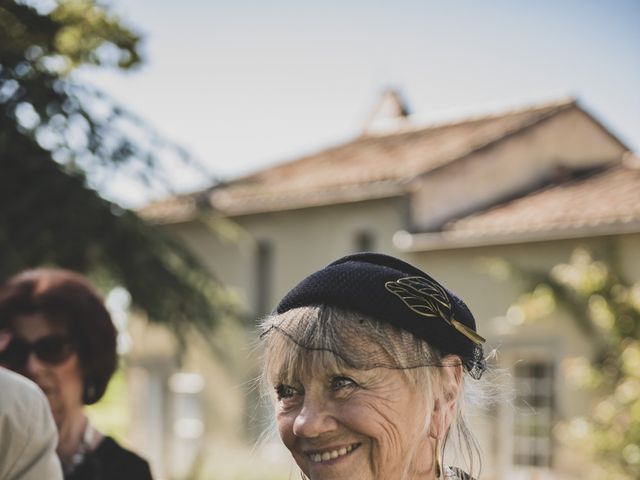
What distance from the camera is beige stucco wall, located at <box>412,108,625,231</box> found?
608 inches

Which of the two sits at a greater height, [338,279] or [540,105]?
[540,105]

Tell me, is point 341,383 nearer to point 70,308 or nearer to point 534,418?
point 70,308

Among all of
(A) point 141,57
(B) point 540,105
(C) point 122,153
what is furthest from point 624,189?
(A) point 141,57

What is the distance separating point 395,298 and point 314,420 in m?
0.29

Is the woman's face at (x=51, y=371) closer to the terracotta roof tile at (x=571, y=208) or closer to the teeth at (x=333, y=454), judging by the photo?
the teeth at (x=333, y=454)

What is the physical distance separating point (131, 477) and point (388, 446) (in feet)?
4.54

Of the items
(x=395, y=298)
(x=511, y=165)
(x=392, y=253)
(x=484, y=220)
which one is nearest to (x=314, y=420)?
(x=395, y=298)

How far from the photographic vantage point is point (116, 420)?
25.1 m

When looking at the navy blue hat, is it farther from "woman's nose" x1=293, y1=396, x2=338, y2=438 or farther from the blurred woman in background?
the blurred woman in background

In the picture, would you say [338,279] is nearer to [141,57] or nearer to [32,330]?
[32,330]

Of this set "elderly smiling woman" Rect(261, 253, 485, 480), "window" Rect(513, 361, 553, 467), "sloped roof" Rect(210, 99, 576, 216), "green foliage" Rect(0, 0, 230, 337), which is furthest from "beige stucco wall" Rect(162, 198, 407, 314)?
"elderly smiling woman" Rect(261, 253, 485, 480)

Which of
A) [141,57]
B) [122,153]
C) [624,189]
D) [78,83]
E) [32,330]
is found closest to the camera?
[32,330]

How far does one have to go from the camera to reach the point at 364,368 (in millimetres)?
1857

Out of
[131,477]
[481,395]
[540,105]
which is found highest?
[540,105]
